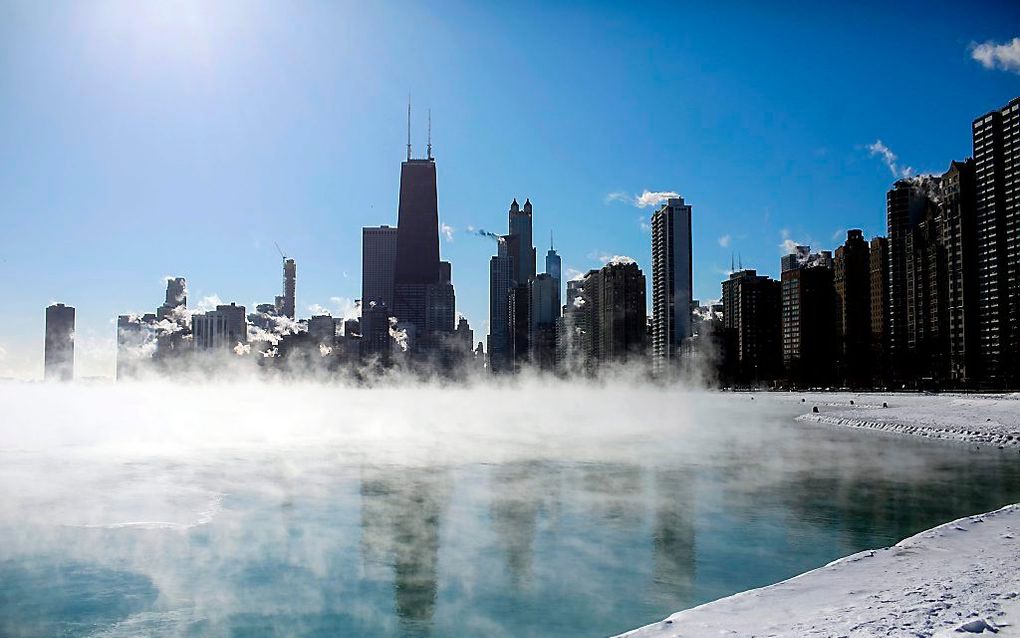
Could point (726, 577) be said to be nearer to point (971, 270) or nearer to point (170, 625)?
point (170, 625)

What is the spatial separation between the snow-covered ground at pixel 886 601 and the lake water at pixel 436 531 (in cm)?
218

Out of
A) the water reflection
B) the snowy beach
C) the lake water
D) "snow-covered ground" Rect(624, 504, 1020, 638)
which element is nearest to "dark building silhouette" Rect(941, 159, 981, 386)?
the lake water

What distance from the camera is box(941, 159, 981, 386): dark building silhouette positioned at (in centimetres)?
17709

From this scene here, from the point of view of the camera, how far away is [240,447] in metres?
50.5

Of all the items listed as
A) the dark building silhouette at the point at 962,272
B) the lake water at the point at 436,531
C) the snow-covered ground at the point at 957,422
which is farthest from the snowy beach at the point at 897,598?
the dark building silhouette at the point at 962,272

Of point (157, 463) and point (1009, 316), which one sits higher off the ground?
point (1009, 316)

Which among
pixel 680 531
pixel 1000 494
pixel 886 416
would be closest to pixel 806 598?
pixel 680 531

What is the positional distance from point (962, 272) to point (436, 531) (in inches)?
7750

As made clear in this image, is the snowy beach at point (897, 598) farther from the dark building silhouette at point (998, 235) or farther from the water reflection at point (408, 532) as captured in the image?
the dark building silhouette at point (998, 235)

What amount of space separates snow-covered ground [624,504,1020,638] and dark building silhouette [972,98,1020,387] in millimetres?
173761

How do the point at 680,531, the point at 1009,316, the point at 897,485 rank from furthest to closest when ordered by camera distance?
the point at 1009,316 → the point at 897,485 → the point at 680,531

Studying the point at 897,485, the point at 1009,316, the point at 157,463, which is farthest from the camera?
the point at 1009,316

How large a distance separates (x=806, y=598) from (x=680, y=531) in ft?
30.2

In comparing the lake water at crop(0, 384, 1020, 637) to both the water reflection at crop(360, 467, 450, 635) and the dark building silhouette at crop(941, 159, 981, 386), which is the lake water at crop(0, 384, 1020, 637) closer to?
the water reflection at crop(360, 467, 450, 635)
